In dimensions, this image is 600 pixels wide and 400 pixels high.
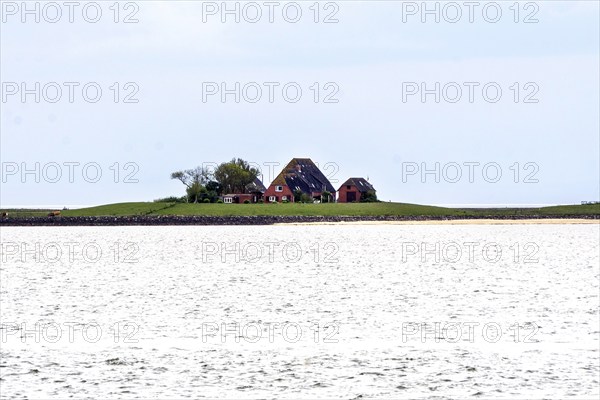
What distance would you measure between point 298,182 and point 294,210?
14783 mm

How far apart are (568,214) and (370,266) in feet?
395

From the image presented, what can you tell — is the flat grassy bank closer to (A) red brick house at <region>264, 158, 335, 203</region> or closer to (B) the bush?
(B) the bush

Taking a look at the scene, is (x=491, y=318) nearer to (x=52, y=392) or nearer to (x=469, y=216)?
(x=52, y=392)

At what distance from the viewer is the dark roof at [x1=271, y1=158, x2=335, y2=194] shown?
545 feet

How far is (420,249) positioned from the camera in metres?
83.1

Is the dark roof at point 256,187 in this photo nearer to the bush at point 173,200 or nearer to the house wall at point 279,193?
the house wall at point 279,193

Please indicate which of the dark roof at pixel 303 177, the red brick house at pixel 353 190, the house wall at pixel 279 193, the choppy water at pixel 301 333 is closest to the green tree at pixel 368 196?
the red brick house at pixel 353 190

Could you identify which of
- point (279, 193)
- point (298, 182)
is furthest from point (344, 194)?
point (279, 193)

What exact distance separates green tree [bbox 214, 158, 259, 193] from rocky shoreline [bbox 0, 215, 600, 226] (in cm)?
1312

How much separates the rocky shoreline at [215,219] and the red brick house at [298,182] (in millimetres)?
10166

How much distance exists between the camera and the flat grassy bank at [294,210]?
6112 inches

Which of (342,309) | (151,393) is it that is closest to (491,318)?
(342,309)

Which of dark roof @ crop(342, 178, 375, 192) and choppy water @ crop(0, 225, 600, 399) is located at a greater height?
dark roof @ crop(342, 178, 375, 192)

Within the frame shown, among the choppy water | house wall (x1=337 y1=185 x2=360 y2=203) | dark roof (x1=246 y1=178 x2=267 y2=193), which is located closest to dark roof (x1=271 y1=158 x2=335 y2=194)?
house wall (x1=337 y1=185 x2=360 y2=203)
